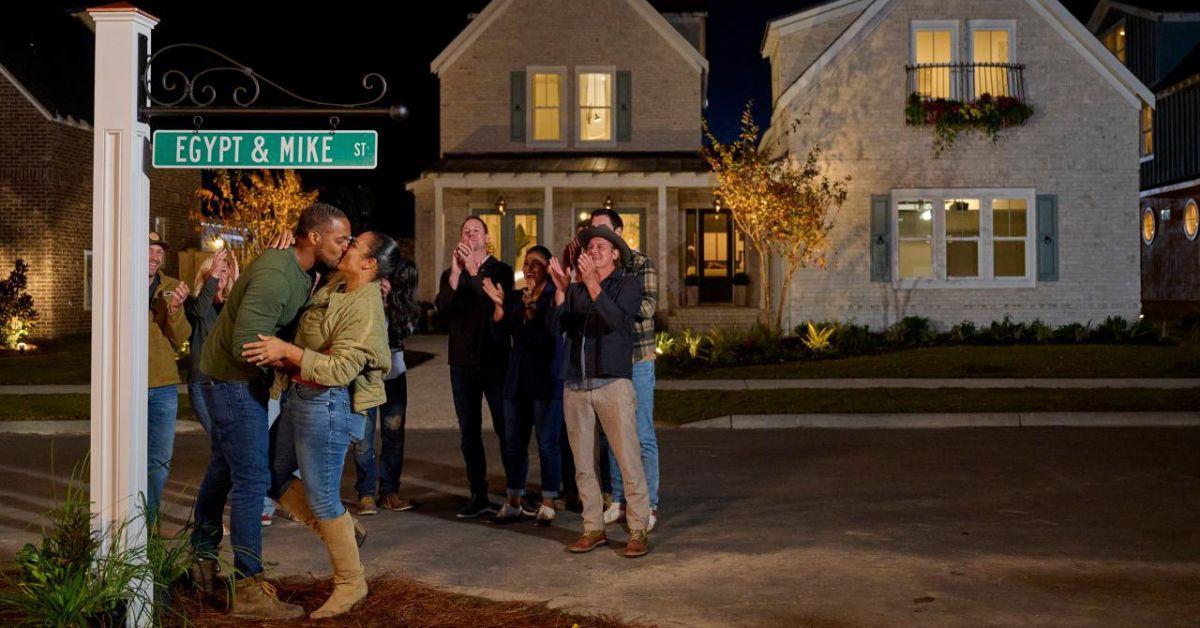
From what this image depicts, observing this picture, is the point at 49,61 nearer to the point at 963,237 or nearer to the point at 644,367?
the point at 963,237

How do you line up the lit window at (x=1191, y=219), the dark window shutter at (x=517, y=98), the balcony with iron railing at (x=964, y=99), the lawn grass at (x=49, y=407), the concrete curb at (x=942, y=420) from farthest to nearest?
the lit window at (x=1191, y=219) → the dark window shutter at (x=517, y=98) → the balcony with iron railing at (x=964, y=99) → the lawn grass at (x=49, y=407) → the concrete curb at (x=942, y=420)

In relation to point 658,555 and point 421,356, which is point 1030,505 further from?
point 421,356

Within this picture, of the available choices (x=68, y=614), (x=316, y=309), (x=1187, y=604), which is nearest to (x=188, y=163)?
(x=316, y=309)

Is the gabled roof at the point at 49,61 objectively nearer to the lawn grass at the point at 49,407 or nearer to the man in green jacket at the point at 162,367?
the lawn grass at the point at 49,407

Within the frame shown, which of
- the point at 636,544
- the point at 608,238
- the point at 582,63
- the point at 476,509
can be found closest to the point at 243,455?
the point at 636,544

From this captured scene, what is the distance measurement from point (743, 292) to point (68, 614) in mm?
21946

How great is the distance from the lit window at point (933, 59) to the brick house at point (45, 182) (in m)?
18.7

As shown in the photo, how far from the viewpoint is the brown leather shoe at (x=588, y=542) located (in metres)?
6.77

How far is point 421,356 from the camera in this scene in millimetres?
19609

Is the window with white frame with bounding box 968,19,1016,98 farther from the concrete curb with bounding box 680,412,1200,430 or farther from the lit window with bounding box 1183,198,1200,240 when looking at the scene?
the concrete curb with bounding box 680,412,1200,430

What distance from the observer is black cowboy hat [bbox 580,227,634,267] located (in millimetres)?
6863

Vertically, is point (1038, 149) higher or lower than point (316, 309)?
higher

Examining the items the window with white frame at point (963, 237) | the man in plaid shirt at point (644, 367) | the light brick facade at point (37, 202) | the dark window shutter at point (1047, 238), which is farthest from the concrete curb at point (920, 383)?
the light brick facade at point (37, 202)

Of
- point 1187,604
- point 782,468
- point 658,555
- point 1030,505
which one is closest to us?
point 1187,604
